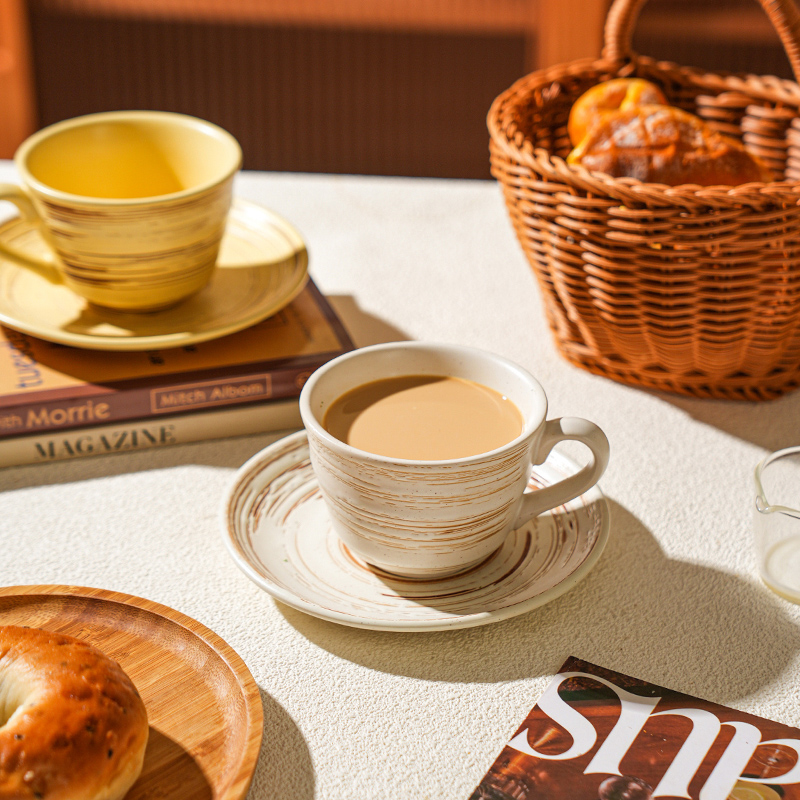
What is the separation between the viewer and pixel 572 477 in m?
0.56

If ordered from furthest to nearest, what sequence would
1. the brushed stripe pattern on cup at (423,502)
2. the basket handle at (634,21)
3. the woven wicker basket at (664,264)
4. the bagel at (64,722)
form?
the basket handle at (634,21) → the woven wicker basket at (664,264) → the brushed stripe pattern on cup at (423,502) → the bagel at (64,722)

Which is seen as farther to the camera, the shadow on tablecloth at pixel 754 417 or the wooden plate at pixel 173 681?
the shadow on tablecloth at pixel 754 417

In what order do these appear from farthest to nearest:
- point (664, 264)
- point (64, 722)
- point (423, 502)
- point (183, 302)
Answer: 1. point (183, 302)
2. point (664, 264)
3. point (423, 502)
4. point (64, 722)

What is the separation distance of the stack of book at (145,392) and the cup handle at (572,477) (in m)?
0.24

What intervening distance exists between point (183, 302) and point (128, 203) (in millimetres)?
133

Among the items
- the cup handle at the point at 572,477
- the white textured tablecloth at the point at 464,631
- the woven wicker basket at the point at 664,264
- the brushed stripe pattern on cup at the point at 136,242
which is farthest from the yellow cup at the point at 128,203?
the cup handle at the point at 572,477

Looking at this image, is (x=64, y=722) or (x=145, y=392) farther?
(x=145, y=392)

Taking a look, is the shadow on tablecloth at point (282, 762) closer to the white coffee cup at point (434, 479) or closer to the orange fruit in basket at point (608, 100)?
the white coffee cup at point (434, 479)

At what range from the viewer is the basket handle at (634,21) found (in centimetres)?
80

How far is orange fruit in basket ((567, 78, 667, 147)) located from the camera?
827 mm

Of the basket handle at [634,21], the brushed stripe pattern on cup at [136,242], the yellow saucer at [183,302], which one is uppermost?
the basket handle at [634,21]

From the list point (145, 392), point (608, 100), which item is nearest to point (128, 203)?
point (145, 392)

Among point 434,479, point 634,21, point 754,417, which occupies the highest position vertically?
point 634,21

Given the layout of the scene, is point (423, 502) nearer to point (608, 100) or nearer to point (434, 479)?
point (434, 479)
